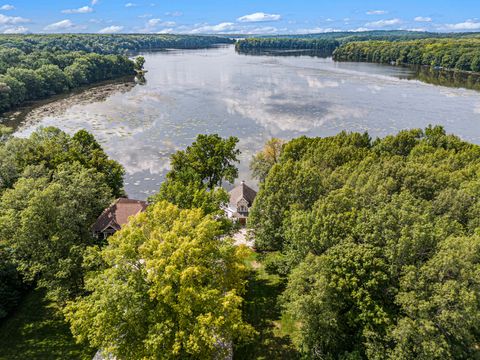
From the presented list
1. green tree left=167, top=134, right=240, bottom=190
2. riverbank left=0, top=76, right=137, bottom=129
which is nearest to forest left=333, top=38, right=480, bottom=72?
riverbank left=0, top=76, right=137, bottom=129

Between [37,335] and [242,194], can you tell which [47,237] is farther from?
[242,194]

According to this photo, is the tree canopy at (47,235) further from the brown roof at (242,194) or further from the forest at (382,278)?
the brown roof at (242,194)

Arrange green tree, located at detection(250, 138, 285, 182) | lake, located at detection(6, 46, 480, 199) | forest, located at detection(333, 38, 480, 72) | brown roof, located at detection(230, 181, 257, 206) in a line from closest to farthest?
brown roof, located at detection(230, 181, 257, 206) < green tree, located at detection(250, 138, 285, 182) < lake, located at detection(6, 46, 480, 199) < forest, located at detection(333, 38, 480, 72)

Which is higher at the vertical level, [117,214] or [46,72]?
[46,72]

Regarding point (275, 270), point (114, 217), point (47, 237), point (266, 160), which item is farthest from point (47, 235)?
point (266, 160)

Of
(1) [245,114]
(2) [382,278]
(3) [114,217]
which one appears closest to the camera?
(2) [382,278]

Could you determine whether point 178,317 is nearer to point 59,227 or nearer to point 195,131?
point 59,227

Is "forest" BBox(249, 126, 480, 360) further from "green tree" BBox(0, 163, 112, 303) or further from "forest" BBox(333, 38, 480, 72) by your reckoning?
"forest" BBox(333, 38, 480, 72)
